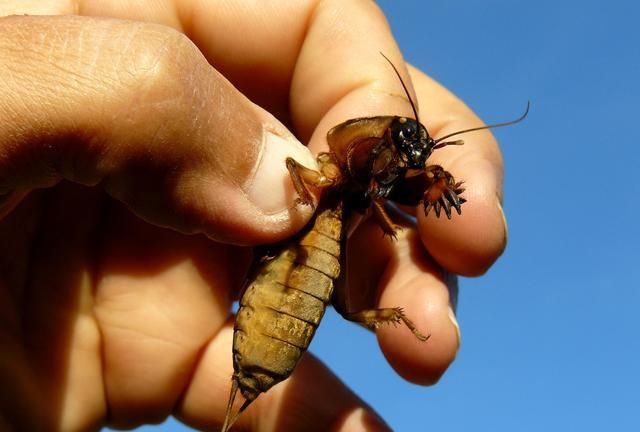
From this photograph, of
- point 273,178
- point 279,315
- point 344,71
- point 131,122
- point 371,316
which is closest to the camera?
point 131,122

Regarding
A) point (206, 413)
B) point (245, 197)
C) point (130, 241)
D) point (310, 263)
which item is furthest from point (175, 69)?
point (206, 413)

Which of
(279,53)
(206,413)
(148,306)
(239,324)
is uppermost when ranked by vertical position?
(279,53)

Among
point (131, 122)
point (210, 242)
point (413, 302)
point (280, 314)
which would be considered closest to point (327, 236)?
point (280, 314)

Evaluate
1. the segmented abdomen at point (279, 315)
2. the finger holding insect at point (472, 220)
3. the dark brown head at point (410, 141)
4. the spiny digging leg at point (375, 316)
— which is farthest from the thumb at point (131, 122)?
the finger holding insect at point (472, 220)

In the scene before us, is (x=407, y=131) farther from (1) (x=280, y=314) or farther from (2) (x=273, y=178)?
(1) (x=280, y=314)

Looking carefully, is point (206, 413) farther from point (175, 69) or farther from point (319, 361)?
point (175, 69)

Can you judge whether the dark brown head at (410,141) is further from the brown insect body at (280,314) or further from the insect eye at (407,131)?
the brown insect body at (280,314)
